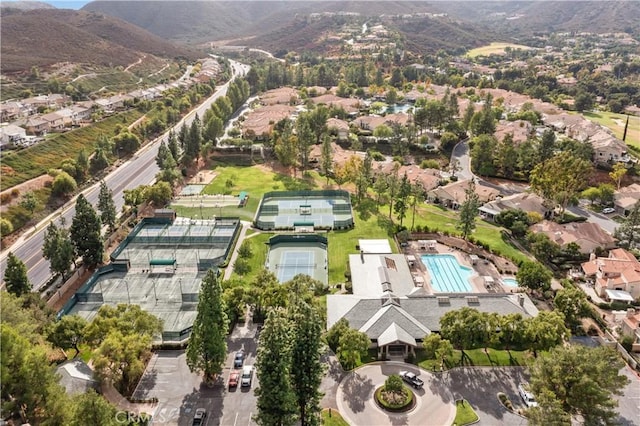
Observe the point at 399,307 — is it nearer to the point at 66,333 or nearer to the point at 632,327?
the point at 632,327

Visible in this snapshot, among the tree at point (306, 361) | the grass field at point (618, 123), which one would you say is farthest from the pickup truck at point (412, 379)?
the grass field at point (618, 123)

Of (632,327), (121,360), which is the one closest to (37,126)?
(121,360)

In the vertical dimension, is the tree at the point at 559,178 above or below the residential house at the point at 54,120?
below

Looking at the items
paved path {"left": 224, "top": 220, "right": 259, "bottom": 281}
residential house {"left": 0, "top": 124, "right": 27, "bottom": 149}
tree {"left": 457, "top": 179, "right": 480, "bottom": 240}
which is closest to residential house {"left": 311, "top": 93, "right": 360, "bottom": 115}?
paved path {"left": 224, "top": 220, "right": 259, "bottom": 281}

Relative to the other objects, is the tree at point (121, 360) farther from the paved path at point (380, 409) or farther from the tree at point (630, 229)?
the tree at point (630, 229)

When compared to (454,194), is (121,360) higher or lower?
higher

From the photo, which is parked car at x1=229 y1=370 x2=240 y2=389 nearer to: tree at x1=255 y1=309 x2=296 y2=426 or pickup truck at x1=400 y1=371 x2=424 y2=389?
tree at x1=255 y1=309 x2=296 y2=426
